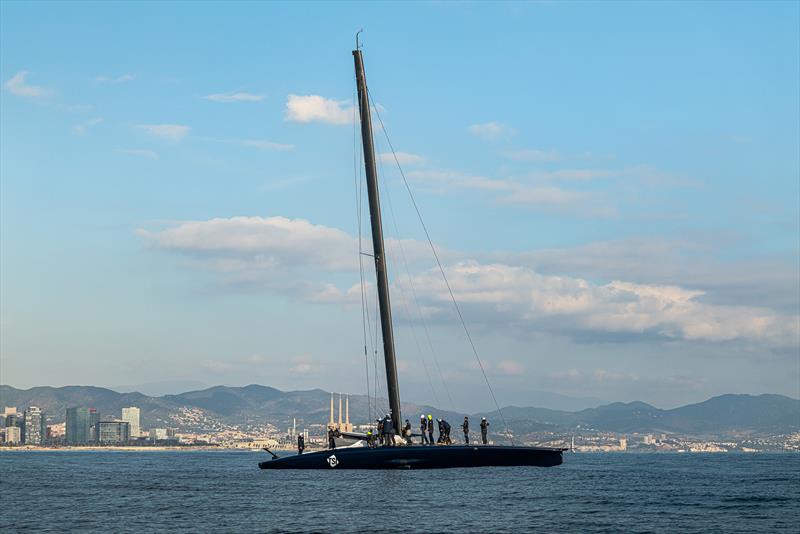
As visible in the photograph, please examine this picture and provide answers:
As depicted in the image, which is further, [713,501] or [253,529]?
[713,501]

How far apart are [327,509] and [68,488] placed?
27.7 m

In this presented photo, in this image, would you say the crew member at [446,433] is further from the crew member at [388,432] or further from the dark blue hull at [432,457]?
the crew member at [388,432]

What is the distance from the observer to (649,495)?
48.9 metres

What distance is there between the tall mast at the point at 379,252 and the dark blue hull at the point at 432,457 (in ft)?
11.8

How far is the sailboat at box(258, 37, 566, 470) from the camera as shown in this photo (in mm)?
56562

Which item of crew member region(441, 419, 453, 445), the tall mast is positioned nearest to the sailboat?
the tall mast

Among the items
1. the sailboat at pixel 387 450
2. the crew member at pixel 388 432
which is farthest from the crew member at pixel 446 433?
the crew member at pixel 388 432

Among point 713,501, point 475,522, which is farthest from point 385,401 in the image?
point 475,522

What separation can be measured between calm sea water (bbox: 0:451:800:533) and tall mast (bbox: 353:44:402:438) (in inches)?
225

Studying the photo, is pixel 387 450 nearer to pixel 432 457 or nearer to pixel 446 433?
pixel 432 457

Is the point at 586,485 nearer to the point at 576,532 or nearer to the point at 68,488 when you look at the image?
the point at 576,532

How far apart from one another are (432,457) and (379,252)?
13.1 metres

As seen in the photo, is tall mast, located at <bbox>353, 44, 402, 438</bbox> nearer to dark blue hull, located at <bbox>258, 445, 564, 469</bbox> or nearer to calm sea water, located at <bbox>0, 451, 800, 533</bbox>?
dark blue hull, located at <bbox>258, 445, 564, 469</bbox>

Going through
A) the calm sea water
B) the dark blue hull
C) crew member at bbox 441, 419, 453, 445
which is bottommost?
the calm sea water
